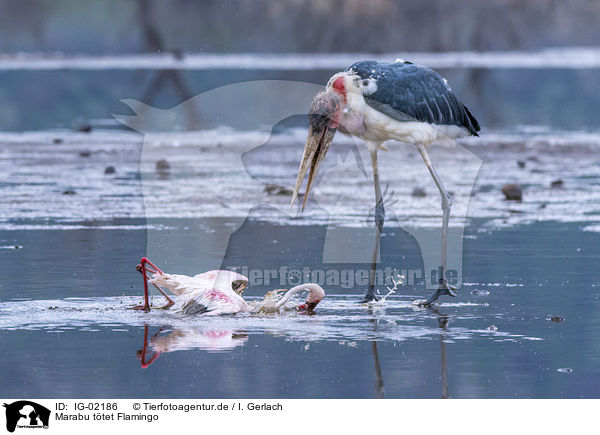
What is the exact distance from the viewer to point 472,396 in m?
4.75

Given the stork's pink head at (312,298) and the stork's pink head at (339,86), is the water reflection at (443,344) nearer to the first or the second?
the stork's pink head at (312,298)

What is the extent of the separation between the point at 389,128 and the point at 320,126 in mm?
373

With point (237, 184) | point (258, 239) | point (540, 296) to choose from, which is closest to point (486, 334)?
point (540, 296)

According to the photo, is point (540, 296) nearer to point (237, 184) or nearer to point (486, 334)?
point (486, 334)

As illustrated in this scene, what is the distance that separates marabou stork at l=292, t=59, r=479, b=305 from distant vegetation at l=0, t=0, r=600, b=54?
2708cm

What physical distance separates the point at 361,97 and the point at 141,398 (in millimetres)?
2426

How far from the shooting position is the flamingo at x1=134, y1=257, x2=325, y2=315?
20.3ft

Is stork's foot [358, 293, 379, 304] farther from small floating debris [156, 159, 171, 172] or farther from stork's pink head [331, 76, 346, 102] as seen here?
small floating debris [156, 159, 171, 172]

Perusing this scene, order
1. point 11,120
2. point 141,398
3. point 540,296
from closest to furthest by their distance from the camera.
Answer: point 141,398
point 540,296
point 11,120

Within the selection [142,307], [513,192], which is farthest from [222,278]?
[513,192]
